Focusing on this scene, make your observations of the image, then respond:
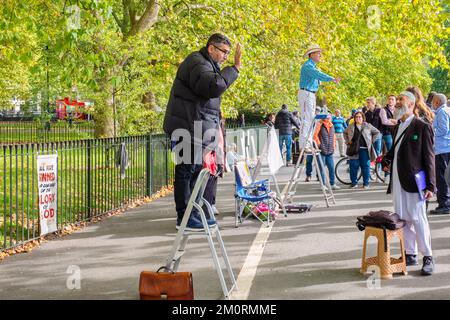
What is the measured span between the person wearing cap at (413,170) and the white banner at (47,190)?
4.78 meters

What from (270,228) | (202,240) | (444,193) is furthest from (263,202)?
(444,193)

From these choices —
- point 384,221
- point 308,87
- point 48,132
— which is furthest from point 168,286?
point 48,132

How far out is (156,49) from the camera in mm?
17594

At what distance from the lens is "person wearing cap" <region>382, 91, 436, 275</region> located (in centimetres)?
789

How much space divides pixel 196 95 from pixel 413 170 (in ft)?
8.25

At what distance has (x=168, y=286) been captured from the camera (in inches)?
245

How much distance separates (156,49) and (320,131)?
4.20m

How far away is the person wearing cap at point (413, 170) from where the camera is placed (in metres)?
7.89

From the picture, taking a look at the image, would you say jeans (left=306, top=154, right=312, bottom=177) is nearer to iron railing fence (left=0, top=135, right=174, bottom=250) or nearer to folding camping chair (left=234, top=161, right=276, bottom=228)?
iron railing fence (left=0, top=135, right=174, bottom=250)

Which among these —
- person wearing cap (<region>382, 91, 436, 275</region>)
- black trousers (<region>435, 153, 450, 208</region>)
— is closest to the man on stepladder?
black trousers (<region>435, 153, 450, 208</region>)

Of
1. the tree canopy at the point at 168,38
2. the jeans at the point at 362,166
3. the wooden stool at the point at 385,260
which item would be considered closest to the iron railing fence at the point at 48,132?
the tree canopy at the point at 168,38

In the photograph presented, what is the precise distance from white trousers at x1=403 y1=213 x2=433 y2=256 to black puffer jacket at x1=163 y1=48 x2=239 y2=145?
2362mm

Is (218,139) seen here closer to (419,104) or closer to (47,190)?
(419,104)
